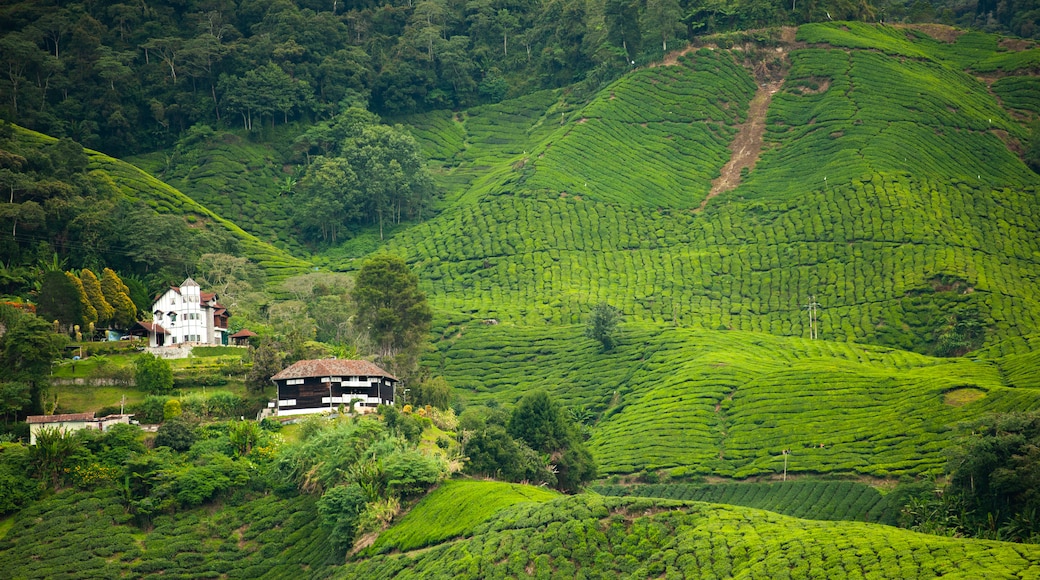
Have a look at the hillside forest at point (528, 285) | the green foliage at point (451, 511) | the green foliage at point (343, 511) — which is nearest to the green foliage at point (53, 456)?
the hillside forest at point (528, 285)

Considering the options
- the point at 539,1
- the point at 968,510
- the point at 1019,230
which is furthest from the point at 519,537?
the point at 539,1

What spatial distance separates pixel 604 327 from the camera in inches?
4643

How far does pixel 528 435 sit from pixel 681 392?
890 inches

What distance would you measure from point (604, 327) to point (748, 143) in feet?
165

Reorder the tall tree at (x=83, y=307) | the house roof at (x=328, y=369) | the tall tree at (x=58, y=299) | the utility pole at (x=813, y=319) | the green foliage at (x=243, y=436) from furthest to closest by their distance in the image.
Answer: the utility pole at (x=813, y=319) < the tall tree at (x=83, y=307) < the tall tree at (x=58, y=299) < the house roof at (x=328, y=369) < the green foliage at (x=243, y=436)

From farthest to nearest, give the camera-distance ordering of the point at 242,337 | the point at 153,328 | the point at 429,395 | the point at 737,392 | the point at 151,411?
1. the point at 737,392
2. the point at 242,337
3. the point at 153,328
4. the point at 429,395
5. the point at 151,411

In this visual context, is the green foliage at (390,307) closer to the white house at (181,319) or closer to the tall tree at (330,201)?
the white house at (181,319)

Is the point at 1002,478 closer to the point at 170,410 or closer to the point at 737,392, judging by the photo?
the point at 737,392

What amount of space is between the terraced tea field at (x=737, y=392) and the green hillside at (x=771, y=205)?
5.60 m

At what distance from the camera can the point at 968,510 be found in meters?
75.0

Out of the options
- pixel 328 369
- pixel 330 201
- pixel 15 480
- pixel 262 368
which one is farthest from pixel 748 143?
pixel 15 480

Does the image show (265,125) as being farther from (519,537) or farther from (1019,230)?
(519,537)

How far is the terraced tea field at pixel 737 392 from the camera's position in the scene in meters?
92.8

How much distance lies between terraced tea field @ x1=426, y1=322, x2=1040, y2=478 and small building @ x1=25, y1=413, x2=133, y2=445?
35589 mm
